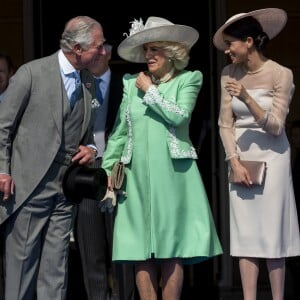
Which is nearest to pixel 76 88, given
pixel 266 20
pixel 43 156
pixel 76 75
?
pixel 76 75

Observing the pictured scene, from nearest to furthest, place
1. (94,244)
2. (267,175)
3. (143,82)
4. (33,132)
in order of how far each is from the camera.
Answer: (33,132), (143,82), (267,175), (94,244)

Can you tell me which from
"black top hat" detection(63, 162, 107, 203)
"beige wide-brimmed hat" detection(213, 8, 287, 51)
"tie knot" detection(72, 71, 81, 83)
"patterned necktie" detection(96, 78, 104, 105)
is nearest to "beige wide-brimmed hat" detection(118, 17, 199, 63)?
"beige wide-brimmed hat" detection(213, 8, 287, 51)

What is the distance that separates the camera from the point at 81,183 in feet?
23.2

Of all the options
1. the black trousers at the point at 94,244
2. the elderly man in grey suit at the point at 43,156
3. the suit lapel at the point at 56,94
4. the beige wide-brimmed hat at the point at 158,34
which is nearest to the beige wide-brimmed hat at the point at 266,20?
the beige wide-brimmed hat at the point at 158,34

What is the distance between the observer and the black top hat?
7070 mm

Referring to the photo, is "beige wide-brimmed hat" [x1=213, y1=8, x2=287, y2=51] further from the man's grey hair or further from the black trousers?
the black trousers

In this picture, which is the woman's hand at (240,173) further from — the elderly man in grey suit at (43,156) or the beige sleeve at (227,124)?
the elderly man in grey suit at (43,156)

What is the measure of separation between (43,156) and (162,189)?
88cm

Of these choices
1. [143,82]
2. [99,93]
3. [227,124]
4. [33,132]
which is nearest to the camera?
[33,132]

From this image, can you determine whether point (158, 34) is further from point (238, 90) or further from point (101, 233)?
point (101, 233)

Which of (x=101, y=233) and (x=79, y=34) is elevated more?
(x=79, y=34)

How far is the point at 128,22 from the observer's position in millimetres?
10289

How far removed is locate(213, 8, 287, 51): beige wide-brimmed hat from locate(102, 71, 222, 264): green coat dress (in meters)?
0.37

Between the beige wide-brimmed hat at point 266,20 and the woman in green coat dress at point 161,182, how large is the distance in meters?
0.26
